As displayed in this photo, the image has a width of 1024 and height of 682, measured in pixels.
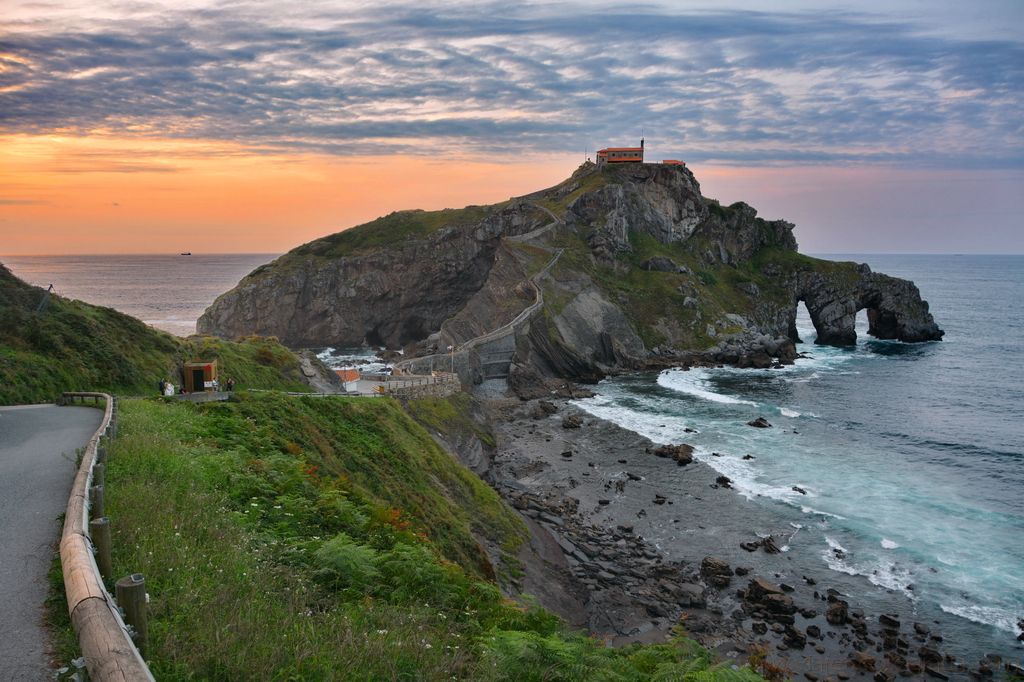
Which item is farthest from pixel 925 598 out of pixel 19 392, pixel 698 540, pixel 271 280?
pixel 271 280

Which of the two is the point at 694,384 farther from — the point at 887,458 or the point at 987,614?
the point at 987,614

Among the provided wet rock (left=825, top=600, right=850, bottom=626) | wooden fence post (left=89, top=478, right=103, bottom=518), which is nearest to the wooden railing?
wooden fence post (left=89, top=478, right=103, bottom=518)

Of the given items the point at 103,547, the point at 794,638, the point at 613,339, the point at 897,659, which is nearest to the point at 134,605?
the point at 103,547

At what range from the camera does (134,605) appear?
22.6 feet

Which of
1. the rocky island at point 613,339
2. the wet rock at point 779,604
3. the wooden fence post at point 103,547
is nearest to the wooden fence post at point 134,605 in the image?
the wooden fence post at point 103,547

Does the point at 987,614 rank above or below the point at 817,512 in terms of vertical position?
below

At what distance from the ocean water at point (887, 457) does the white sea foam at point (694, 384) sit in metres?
0.37

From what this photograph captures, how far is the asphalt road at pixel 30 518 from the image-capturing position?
25.2 ft

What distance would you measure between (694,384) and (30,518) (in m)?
79.0

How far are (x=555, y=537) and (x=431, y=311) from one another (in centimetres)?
8825

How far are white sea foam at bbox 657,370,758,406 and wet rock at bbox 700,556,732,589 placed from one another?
39.9 meters

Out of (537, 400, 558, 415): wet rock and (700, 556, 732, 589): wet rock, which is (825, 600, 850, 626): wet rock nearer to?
(700, 556, 732, 589): wet rock

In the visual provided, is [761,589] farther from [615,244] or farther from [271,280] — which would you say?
[271,280]

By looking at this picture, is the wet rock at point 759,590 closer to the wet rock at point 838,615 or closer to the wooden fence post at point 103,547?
the wet rock at point 838,615
